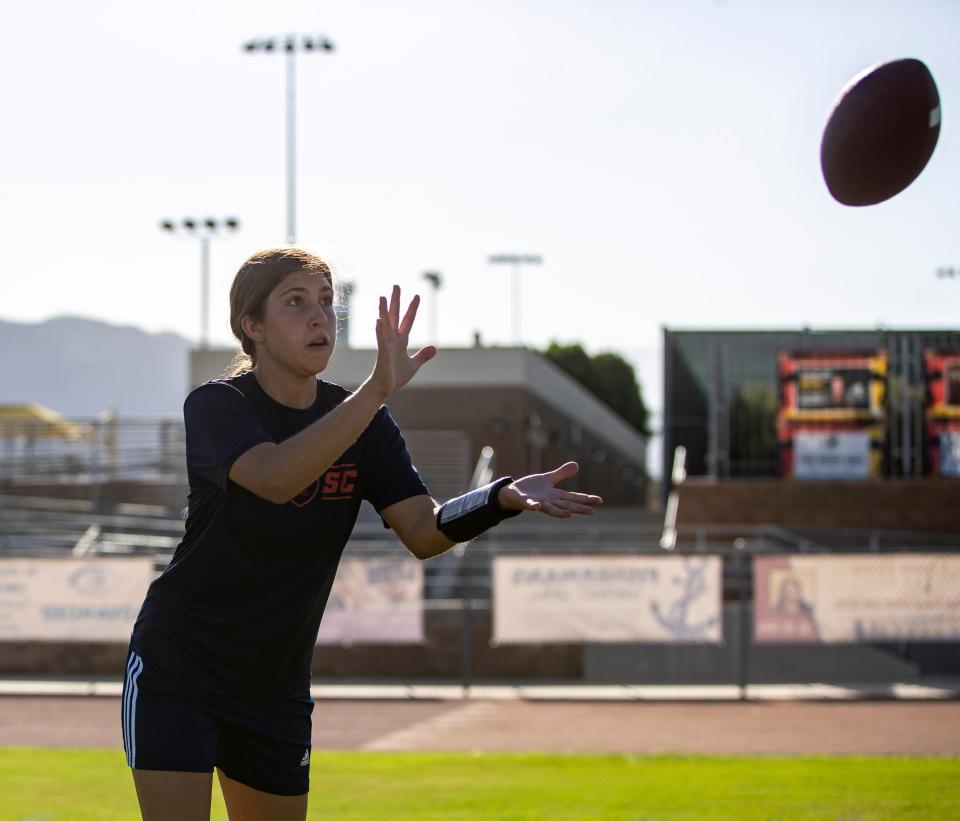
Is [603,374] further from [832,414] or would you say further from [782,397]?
[782,397]

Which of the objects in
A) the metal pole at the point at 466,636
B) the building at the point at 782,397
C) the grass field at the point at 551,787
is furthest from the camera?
the building at the point at 782,397

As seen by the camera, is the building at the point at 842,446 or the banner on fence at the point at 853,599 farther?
the building at the point at 842,446

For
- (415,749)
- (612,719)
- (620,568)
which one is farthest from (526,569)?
(415,749)

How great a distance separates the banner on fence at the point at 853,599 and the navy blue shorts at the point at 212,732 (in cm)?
1369

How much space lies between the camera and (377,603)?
17.3m

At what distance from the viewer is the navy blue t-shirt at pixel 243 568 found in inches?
142

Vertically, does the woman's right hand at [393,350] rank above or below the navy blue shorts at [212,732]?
above

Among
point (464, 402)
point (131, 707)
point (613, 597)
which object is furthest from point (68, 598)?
point (464, 402)

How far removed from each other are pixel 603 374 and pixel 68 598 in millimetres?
69943

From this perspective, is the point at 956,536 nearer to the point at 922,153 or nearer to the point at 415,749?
the point at 415,749

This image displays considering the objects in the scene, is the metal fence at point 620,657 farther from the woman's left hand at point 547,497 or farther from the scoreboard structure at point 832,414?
the woman's left hand at point 547,497

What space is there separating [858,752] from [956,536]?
15.0 m

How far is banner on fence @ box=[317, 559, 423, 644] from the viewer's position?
17203mm

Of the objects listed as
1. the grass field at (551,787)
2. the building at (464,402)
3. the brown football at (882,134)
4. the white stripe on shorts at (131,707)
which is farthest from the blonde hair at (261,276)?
the building at (464,402)
